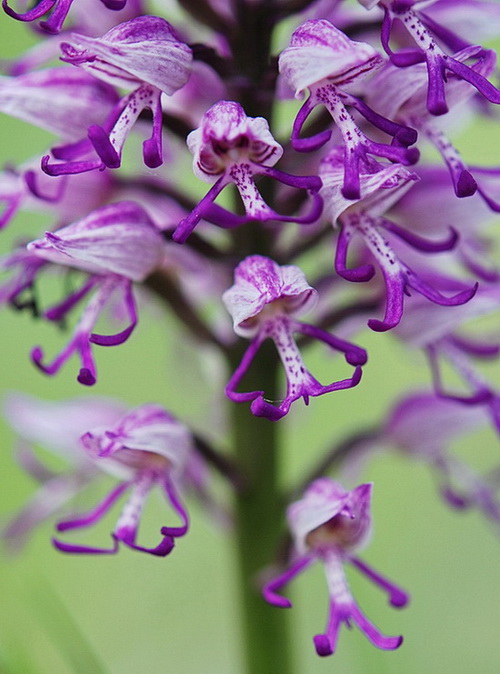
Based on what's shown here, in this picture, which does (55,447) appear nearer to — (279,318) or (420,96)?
(279,318)

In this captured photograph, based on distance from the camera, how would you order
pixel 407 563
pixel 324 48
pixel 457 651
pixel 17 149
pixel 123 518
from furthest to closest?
1. pixel 17 149
2. pixel 407 563
3. pixel 457 651
4. pixel 123 518
5. pixel 324 48

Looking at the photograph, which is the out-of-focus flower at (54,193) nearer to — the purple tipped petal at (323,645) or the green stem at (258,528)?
the green stem at (258,528)

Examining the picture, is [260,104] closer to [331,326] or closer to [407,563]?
[331,326]

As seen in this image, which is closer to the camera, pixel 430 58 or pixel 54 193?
pixel 430 58

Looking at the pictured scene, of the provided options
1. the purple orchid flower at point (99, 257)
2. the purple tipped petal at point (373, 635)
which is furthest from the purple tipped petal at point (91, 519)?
the purple tipped petal at point (373, 635)

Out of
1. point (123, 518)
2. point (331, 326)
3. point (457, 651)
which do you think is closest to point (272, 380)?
point (331, 326)

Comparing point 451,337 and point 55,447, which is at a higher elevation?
point 451,337

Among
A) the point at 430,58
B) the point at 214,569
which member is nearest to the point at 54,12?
the point at 430,58
